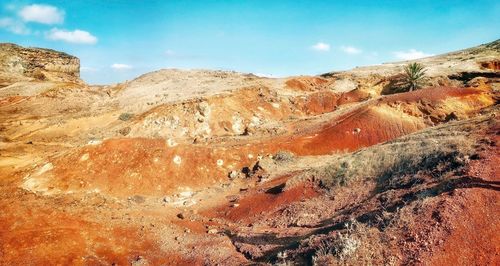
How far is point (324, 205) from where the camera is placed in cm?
1574

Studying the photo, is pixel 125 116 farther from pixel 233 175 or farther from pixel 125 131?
pixel 233 175

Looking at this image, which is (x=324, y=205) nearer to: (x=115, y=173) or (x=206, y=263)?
(x=206, y=263)

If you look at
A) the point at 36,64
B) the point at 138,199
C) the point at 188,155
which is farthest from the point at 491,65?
the point at 36,64

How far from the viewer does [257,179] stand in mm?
22094

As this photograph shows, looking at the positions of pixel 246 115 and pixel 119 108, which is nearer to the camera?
pixel 246 115

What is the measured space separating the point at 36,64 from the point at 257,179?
59512 mm

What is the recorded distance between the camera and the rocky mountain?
411 inches

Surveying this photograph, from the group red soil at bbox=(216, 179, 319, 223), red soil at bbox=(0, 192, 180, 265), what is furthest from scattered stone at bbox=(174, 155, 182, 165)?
red soil at bbox=(0, 192, 180, 265)

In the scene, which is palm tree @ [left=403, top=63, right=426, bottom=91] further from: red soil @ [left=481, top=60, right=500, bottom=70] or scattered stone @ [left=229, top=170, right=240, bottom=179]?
scattered stone @ [left=229, top=170, right=240, bottom=179]

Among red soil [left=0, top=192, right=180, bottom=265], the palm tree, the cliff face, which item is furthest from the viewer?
the cliff face

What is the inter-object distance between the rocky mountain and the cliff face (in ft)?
74.6

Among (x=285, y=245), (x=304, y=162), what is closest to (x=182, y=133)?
(x=304, y=162)

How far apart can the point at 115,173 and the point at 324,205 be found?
42.4 feet

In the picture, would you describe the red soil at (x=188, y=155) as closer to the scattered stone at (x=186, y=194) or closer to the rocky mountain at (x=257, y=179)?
the rocky mountain at (x=257, y=179)
